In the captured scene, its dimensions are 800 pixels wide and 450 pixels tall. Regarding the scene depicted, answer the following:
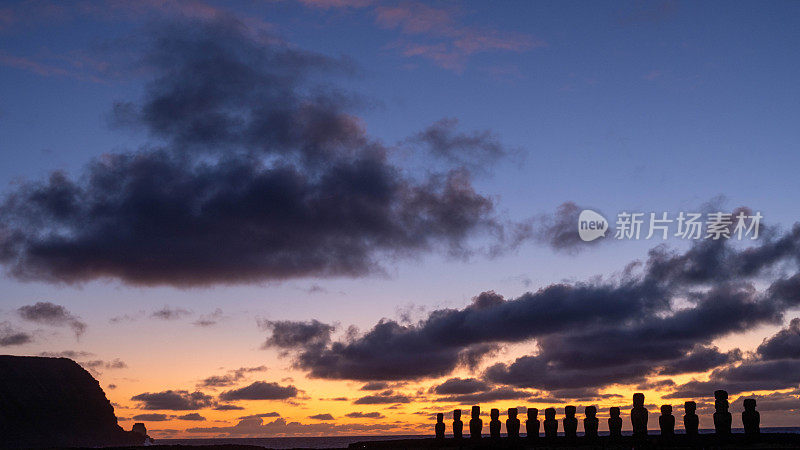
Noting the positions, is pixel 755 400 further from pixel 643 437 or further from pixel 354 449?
pixel 354 449

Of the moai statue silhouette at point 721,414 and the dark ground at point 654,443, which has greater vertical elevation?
the moai statue silhouette at point 721,414

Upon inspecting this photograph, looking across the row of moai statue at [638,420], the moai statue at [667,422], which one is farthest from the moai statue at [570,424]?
the moai statue at [667,422]

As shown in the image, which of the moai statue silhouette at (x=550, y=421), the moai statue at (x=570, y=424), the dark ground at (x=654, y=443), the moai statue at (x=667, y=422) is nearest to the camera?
the dark ground at (x=654, y=443)

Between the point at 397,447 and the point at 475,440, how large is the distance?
2.19 metres

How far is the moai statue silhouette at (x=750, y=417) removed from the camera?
18.2 m

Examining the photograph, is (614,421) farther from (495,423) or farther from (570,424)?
(495,423)

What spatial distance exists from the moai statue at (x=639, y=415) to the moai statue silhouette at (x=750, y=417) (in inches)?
85.8

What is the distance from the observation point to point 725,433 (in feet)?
60.3

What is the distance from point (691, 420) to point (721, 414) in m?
0.72

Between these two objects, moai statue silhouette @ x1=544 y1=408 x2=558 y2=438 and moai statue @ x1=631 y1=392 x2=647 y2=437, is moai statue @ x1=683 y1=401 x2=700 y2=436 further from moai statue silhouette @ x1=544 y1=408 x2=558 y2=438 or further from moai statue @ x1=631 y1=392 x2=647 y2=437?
moai statue silhouette @ x1=544 y1=408 x2=558 y2=438

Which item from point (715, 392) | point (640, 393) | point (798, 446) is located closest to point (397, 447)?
point (640, 393)

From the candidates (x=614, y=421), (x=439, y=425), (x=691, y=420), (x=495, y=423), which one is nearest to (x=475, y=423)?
(x=495, y=423)

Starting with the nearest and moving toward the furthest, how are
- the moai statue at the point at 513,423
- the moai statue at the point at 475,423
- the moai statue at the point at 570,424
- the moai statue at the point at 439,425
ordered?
the moai statue at the point at 570,424
the moai statue at the point at 513,423
the moai statue at the point at 475,423
the moai statue at the point at 439,425

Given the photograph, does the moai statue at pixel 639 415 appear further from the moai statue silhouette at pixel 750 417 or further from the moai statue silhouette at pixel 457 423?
the moai statue silhouette at pixel 457 423
